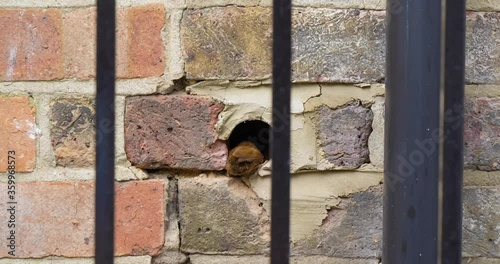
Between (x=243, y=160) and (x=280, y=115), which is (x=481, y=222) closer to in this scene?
(x=243, y=160)

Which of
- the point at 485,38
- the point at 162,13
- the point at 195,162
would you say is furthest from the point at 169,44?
the point at 485,38

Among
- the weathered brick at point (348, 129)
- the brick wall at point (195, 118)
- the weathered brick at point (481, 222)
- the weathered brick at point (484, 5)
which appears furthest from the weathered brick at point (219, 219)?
the weathered brick at point (484, 5)

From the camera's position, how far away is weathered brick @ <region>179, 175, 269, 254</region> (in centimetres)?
88

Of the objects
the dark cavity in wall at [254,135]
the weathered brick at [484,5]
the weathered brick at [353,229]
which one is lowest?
the weathered brick at [353,229]

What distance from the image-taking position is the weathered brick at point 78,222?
0.87 metres

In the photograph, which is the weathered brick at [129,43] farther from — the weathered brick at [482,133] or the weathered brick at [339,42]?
the weathered brick at [482,133]

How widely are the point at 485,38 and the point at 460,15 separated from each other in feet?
1.01

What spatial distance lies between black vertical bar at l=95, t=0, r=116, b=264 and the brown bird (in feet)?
1.09

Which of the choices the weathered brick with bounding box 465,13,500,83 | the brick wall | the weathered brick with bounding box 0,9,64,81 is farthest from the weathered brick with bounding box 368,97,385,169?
the weathered brick with bounding box 0,9,64,81

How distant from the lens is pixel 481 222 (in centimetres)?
87

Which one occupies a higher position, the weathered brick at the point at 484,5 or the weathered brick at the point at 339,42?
the weathered brick at the point at 484,5

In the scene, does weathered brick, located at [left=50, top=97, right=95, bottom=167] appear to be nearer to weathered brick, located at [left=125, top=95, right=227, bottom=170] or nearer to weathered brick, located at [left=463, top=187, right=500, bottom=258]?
weathered brick, located at [left=125, top=95, right=227, bottom=170]

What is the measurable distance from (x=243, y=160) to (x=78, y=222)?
21cm

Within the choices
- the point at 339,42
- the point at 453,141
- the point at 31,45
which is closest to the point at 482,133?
the point at 339,42
